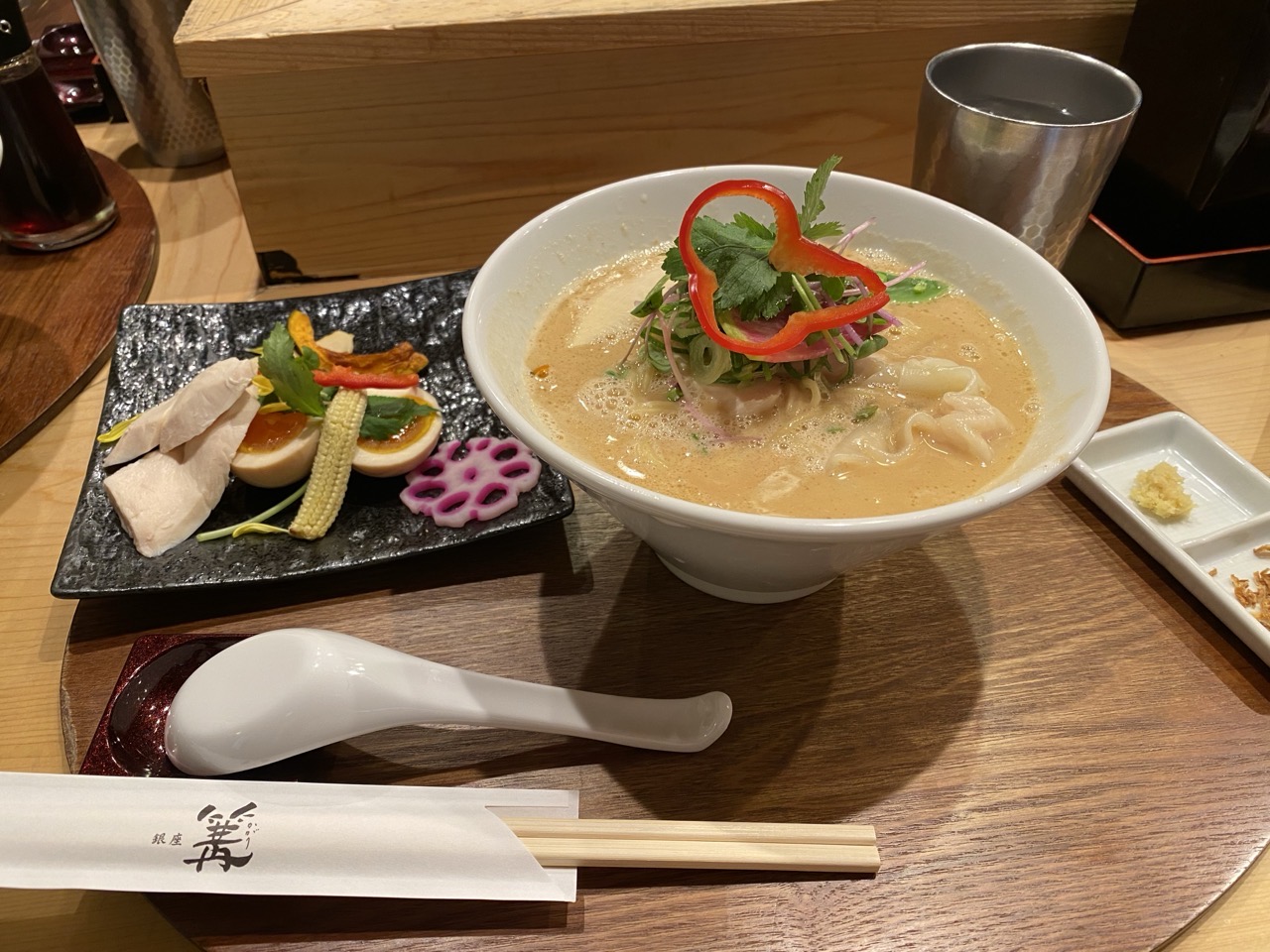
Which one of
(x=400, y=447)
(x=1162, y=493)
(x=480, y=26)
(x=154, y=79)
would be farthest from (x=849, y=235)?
(x=154, y=79)

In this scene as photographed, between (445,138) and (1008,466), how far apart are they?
56.5 inches

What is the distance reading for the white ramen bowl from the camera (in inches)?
31.6

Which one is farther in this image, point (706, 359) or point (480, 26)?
point (480, 26)

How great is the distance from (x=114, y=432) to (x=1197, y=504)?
1.81 meters

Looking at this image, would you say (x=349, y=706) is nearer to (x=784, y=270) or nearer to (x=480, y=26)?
(x=784, y=270)

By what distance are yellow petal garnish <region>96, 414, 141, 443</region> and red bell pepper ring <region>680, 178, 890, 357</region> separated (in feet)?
3.39

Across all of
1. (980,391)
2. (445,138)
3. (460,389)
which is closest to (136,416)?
(460,389)

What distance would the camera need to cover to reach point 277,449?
1437 mm

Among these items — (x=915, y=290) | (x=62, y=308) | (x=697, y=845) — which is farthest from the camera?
(x=62, y=308)

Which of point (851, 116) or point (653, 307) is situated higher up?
point (653, 307)

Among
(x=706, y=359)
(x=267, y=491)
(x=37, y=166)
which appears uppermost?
(x=706, y=359)

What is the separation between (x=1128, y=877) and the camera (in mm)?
887

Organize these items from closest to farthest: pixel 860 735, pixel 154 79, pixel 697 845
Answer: pixel 697 845 → pixel 860 735 → pixel 154 79

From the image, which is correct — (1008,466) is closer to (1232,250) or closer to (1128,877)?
(1128,877)
